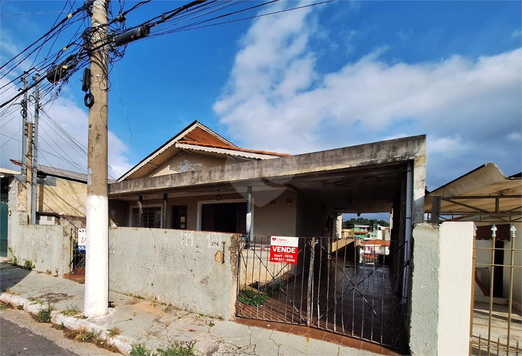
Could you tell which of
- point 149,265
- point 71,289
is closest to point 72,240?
point 71,289

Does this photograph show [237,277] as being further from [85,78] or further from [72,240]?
[72,240]

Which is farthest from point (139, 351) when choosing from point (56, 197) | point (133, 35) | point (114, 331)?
point (56, 197)

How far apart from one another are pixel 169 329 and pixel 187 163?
6.82 meters

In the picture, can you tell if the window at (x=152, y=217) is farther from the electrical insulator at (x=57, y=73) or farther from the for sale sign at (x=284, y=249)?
the for sale sign at (x=284, y=249)

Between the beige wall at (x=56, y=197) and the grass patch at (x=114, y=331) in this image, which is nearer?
the grass patch at (x=114, y=331)

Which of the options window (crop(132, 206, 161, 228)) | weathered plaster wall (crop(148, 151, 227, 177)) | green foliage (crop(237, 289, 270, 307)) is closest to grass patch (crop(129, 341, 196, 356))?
green foliage (crop(237, 289, 270, 307))

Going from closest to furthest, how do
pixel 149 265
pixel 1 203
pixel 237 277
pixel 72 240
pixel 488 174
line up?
pixel 488 174 → pixel 237 277 → pixel 149 265 → pixel 72 240 → pixel 1 203

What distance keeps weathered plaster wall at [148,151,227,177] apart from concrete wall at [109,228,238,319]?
4068 mm

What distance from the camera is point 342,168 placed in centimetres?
495

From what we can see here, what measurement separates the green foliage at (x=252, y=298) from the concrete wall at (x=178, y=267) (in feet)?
2.59

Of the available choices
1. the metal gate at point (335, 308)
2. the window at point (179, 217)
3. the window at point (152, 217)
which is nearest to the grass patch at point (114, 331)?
the metal gate at point (335, 308)

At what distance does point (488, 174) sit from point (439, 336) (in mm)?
2135

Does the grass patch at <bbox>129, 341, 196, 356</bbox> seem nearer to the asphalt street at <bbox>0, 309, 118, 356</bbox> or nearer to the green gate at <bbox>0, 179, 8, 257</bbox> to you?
the asphalt street at <bbox>0, 309, 118, 356</bbox>

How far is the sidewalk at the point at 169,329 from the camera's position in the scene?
3.68m
